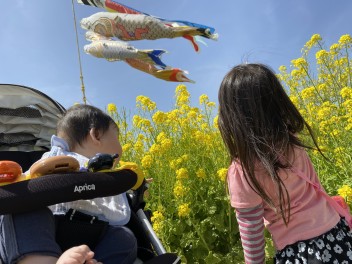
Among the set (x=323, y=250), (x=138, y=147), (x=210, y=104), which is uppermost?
(x=210, y=104)

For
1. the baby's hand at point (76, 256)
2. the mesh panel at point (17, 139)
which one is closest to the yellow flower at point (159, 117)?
the mesh panel at point (17, 139)

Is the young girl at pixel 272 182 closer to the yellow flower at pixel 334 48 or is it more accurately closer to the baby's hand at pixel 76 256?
the baby's hand at pixel 76 256

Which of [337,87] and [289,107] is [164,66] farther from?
[289,107]

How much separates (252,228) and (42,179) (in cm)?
85

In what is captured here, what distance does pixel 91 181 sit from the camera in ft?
4.67

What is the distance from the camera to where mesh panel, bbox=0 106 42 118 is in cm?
277

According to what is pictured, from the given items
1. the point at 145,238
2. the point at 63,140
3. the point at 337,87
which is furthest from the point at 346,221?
the point at 337,87

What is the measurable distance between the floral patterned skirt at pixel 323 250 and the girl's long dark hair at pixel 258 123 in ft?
0.40

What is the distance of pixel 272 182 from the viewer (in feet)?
5.63

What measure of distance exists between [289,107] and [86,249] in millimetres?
1013

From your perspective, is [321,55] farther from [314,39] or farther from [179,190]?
[179,190]

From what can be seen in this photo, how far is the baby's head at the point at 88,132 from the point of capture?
1.80m

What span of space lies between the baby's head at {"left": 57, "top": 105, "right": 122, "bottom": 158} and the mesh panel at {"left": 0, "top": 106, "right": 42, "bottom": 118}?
1041 millimetres

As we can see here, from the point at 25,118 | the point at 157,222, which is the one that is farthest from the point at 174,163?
the point at 25,118
